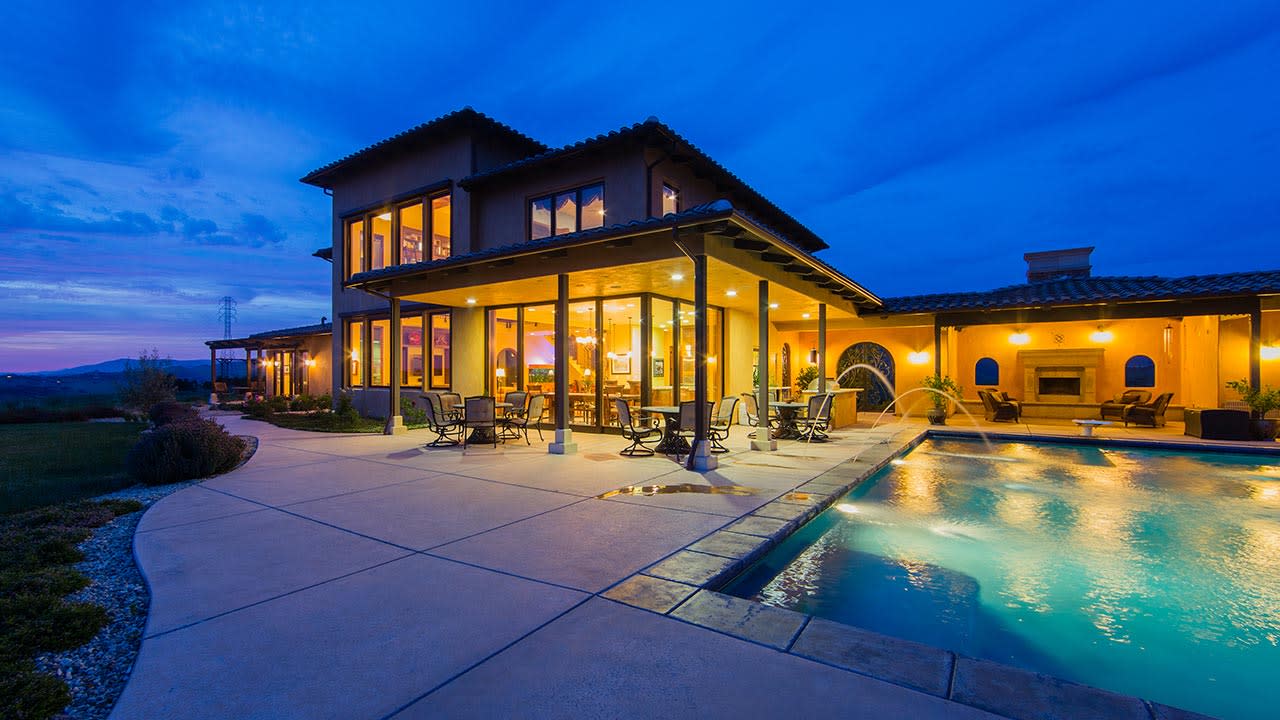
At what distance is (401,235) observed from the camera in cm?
1509

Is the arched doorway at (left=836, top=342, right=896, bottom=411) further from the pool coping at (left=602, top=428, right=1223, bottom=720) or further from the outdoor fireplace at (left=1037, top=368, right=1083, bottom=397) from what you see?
the pool coping at (left=602, top=428, right=1223, bottom=720)

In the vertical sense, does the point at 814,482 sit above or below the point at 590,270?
below

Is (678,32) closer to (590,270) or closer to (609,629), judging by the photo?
(590,270)

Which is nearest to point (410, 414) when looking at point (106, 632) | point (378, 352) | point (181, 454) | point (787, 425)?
point (378, 352)

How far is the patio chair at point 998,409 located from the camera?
1450 cm

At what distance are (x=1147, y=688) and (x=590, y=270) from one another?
7480 mm

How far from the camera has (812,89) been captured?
8469 cm

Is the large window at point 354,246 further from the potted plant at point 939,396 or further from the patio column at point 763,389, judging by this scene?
the potted plant at point 939,396

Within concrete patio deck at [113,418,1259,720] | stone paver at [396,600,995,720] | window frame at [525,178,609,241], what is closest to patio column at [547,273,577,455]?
window frame at [525,178,609,241]

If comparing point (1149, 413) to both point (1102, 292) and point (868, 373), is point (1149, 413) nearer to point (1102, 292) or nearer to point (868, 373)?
point (1102, 292)

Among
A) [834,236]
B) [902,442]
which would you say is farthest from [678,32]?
[902,442]

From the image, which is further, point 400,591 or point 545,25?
point 545,25

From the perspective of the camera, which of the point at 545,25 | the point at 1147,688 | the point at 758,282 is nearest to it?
the point at 1147,688

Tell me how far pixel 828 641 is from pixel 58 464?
1124 cm
